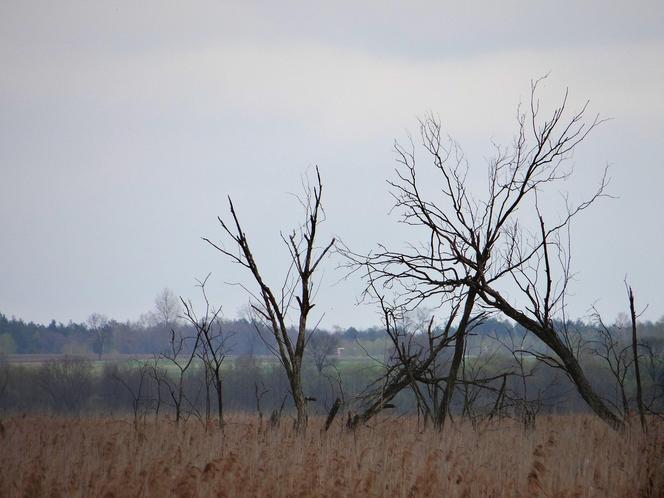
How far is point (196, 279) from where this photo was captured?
46.4 ft

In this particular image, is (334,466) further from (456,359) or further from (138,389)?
(138,389)

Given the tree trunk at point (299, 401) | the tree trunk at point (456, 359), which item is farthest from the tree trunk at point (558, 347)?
the tree trunk at point (299, 401)

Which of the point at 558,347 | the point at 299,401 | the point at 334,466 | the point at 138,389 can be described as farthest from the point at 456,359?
the point at 138,389

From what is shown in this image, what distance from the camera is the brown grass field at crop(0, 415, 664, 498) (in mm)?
8328

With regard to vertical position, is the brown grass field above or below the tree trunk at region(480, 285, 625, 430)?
below

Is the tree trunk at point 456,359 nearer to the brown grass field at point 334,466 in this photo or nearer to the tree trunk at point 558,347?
the tree trunk at point 558,347

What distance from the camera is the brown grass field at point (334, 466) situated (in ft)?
27.3

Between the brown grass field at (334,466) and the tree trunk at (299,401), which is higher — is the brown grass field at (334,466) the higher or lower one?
the lower one

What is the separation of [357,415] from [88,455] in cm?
472

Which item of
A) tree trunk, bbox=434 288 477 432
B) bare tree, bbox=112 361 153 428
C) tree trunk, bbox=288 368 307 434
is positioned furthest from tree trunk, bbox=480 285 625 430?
bare tree, bbox=112 361 153 428

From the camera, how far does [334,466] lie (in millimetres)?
9336

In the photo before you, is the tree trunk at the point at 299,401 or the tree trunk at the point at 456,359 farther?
the tree trunk at the point at 456,359

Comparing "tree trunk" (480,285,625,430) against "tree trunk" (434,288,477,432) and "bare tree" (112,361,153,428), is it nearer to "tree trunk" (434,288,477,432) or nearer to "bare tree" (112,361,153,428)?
"tree trunk" (434,288,477,432)

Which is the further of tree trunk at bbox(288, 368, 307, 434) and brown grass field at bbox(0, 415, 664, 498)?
tree trunk at bbox(288, 368, 307, 434)
